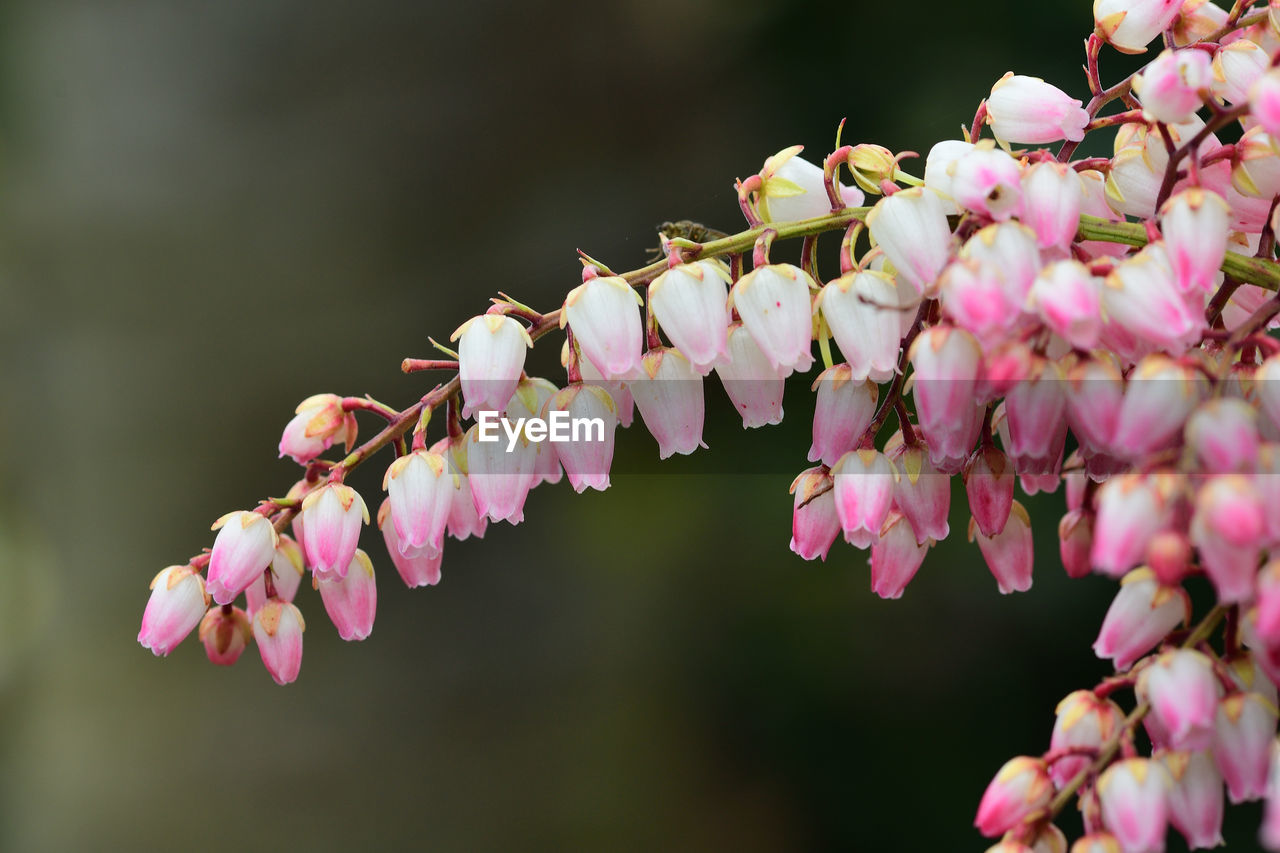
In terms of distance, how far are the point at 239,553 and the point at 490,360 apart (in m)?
0.13

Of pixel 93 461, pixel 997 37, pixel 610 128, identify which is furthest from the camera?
pixel 93 461

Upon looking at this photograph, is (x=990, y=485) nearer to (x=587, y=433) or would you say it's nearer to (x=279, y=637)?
(x=587, y=433)

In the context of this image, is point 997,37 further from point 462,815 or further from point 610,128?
point 462,815

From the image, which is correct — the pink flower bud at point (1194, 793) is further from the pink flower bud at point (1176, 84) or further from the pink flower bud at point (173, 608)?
the pink flower bud at point (173, 608)

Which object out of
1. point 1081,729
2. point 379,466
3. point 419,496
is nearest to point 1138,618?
point 1081,729

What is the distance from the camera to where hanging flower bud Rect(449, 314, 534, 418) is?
38 cm

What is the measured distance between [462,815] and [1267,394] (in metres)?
1.28

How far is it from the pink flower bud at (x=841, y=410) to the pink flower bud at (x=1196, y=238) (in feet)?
0.38

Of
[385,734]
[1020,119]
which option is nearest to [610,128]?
[385,734]

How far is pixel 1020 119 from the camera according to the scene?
1.30ft

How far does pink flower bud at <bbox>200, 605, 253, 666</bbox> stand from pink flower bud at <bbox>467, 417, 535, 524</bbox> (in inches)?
5.3

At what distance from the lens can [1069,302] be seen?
28 cm

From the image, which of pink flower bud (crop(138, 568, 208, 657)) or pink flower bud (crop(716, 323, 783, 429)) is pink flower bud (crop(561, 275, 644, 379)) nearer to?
pink flower bud (crop(716, 323, 783, 429))

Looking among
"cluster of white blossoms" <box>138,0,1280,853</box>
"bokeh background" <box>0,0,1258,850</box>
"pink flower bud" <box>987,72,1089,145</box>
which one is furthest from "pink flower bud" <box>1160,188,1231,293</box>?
"bokeh background" <box>0,0,1258,850</box>
